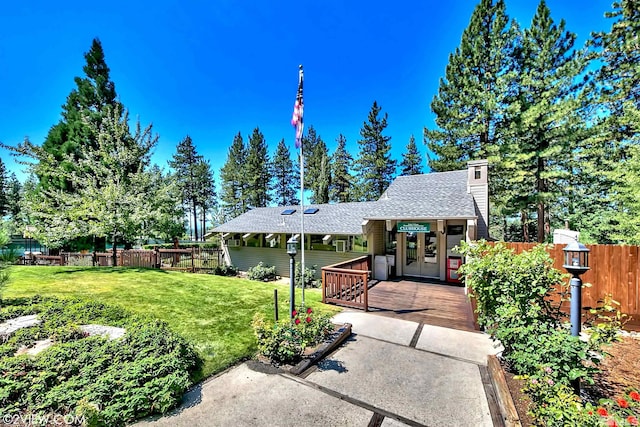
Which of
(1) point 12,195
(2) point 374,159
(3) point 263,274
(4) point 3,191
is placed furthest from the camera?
(1) point 12,195

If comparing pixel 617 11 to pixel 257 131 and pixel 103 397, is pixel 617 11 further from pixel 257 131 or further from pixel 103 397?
pixel 257 131

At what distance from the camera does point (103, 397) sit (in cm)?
283

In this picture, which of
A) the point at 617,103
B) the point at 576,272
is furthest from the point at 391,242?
the point at 617,103

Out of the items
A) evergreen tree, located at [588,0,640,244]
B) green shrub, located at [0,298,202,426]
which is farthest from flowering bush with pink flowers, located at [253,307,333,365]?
evergreen tree, located at [588,0,640,244]

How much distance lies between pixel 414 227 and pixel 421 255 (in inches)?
65.2

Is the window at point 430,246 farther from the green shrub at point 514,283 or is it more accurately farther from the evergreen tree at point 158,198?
the evergreen tree at point 158,198

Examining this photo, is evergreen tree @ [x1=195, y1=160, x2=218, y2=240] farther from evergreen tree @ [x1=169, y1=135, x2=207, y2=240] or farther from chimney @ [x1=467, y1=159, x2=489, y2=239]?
chimney @ [x1=467, y1=159, x2=489, y2=239]

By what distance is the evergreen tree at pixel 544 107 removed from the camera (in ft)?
44.7

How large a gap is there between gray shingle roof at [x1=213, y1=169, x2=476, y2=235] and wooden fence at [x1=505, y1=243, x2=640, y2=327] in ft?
10.7

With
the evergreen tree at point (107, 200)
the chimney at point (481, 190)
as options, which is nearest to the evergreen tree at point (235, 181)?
the evergreen tree at point (107, 200)

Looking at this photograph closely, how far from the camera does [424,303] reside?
307 inches

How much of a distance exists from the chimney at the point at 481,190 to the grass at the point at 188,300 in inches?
294

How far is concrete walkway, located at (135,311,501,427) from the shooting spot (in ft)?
9.75

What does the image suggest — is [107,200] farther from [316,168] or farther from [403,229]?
[316,168]
